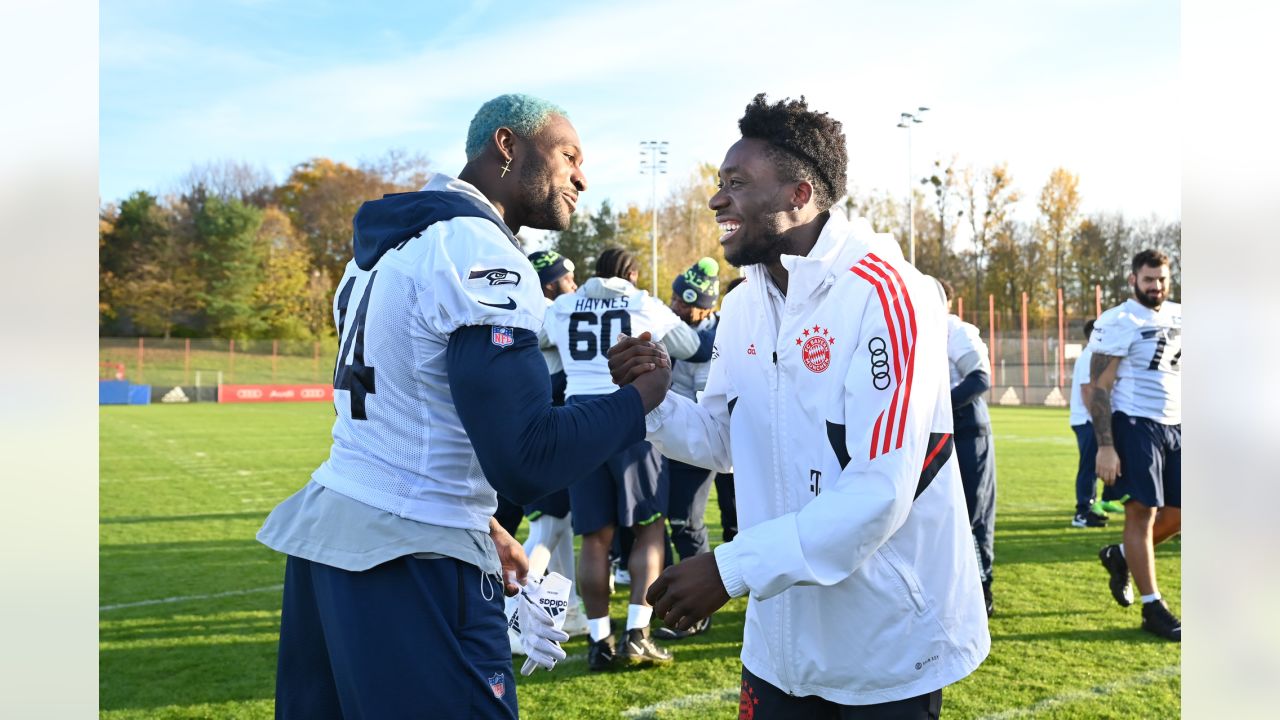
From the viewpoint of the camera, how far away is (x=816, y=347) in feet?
7.66

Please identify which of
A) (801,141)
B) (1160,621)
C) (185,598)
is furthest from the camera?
(185,598)

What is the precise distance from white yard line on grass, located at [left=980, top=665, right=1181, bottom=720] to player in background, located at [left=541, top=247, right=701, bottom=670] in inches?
74.3

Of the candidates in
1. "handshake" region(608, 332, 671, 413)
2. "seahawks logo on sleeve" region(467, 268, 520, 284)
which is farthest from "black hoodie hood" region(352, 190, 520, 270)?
"handshake" region(608, 332, 671, 413)

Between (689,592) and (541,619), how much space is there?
81 cm

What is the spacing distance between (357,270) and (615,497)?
3560 mm

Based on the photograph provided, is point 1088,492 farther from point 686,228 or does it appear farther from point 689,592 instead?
point 686,228

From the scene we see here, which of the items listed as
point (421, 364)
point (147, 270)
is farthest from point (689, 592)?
point (147, 270)

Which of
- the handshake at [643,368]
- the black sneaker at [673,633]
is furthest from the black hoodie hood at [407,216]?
the black sneaker at [673,633]

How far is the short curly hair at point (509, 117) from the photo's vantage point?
2521mm

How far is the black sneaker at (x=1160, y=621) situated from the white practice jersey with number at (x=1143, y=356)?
117cm

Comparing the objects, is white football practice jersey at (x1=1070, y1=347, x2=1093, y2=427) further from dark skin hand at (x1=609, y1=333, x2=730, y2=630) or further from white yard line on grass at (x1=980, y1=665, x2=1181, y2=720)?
dark skin hand at (x1=609, y1=333, x2=730, y2=630)

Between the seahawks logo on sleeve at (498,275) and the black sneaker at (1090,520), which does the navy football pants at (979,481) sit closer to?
the black sneaker at (1090,520)
